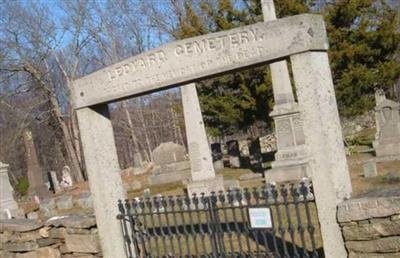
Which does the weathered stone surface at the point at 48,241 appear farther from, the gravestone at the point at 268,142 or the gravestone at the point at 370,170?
the gravestone at the point at 268,142

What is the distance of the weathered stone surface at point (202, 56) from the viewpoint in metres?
4.83

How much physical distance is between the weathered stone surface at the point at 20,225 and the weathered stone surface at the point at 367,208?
4.23m

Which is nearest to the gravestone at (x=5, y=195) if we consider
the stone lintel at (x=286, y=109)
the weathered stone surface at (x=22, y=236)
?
the stone lintel at (x=286, y=109)

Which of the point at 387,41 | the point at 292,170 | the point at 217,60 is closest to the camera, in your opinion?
the point at 217,60

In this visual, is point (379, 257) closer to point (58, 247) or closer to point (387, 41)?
point (58, 247)

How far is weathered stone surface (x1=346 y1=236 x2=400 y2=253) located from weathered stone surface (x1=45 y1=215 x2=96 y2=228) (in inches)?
129

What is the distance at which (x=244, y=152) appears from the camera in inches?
1256

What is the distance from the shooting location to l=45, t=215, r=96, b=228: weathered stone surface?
6816 mm

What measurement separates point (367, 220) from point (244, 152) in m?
27.2

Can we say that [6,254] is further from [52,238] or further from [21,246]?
[52,238]

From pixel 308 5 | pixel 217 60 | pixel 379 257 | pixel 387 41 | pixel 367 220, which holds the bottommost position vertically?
pixel 379 257

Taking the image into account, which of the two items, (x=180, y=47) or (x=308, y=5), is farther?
(x=308, y=5)

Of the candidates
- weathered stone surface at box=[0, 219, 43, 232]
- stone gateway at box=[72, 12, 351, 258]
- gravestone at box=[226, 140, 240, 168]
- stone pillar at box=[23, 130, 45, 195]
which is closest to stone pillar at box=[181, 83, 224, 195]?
weathered stone surface at box=[0, 219, 43, 232]

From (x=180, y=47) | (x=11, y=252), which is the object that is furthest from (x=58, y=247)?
(x=180, y=47)
